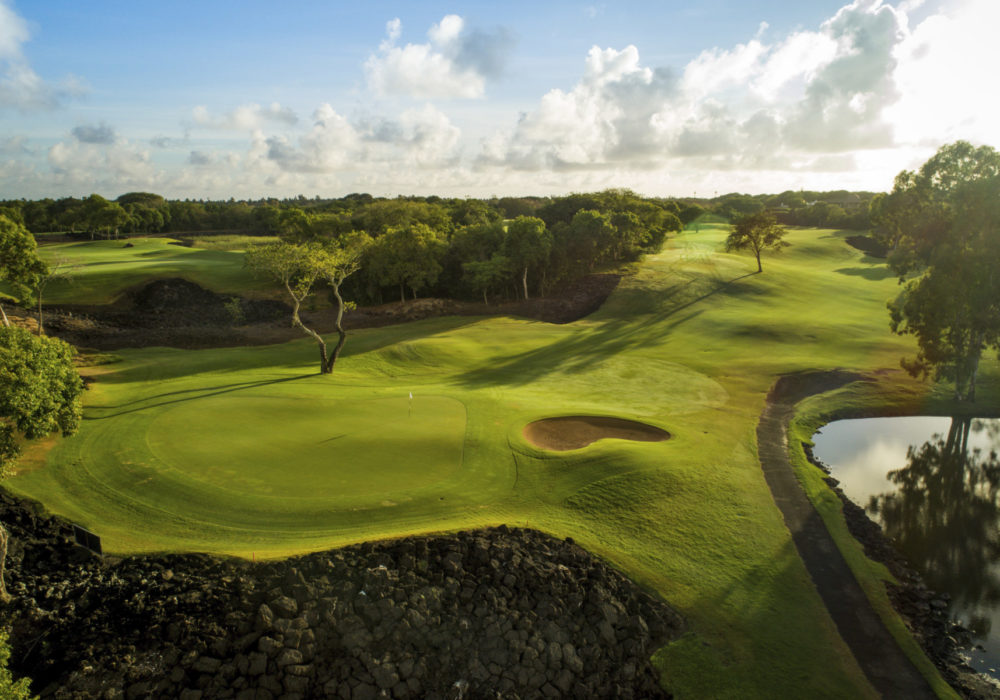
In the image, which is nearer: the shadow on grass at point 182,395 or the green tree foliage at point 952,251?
the shadow on grass at point 182,395

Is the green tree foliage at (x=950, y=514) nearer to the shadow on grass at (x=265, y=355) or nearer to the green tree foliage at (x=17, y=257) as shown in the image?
the shadow on grass at (x=265, y=355)

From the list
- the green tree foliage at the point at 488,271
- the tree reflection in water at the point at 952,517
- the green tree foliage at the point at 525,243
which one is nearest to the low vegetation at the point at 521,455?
the tree reflection in water at the point at 952,517

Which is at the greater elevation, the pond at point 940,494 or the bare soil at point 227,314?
the bare soil at point 227,314

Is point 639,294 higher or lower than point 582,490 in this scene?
higher

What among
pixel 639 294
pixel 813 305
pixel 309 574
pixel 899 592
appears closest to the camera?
pixel 309 574

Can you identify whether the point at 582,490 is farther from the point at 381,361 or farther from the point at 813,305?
the point at 813,305

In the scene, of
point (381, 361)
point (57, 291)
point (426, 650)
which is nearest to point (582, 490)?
point (426, 650)

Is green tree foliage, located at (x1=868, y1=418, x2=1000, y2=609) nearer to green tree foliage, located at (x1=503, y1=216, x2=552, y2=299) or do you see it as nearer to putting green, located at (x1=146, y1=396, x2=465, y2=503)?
putting green, located at (x1=146, y1=396, x2=465, y2=503)
